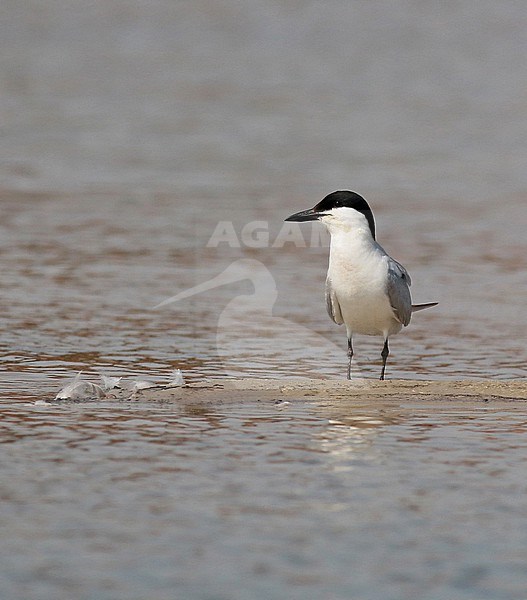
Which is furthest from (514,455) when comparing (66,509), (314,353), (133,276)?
(133,276)

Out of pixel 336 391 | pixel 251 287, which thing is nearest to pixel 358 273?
pixel 336 391

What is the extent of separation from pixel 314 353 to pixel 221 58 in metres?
13.8

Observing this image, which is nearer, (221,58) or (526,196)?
(526,196)

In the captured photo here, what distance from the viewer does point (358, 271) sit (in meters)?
7.11

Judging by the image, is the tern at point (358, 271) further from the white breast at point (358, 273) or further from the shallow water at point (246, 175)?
the shallow water at point (246, 175)

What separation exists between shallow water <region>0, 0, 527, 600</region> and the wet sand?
0.42 feet

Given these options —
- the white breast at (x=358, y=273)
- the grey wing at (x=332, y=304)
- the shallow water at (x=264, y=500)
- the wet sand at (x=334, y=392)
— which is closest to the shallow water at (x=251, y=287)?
the shallow water at (x=264, y=500)

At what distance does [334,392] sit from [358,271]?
904 mm

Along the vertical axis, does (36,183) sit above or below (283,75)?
below

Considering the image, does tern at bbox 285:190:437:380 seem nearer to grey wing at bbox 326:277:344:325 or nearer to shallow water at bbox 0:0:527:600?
grey wing at bbox 326:277:344:325

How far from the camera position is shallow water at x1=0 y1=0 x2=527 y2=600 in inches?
167

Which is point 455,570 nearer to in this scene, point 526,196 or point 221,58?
point 526,196

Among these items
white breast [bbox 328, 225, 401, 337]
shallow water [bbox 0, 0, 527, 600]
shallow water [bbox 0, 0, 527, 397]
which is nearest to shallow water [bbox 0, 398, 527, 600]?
shallow water [bbox 0, 0, 527, 600]

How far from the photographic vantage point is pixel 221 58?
21.2 meters
